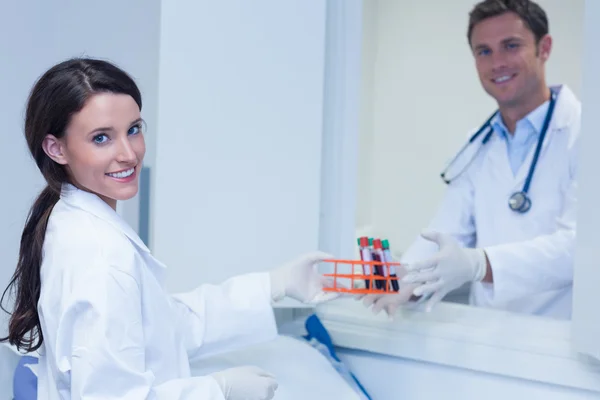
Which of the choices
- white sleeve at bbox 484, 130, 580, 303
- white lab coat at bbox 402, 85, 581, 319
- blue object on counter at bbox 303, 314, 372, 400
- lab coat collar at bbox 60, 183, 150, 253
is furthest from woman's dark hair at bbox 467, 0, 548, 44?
lab coat collar at bbox 60, 183, 150, 253

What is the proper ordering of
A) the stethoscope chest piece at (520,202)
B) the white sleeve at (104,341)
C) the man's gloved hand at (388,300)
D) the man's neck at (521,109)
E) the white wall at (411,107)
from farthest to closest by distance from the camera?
the white wall at (411,107) → the man's neck at (521,109) → the stethoscope chest piece at (520,202) → the man's gloved hand at (388,300) → the white sleeve at (104,341)

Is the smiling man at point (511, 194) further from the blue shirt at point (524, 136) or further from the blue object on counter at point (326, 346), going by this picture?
the blue object on counter at point (326, 346)

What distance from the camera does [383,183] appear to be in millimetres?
3326

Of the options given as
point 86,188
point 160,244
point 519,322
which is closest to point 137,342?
point 86,188

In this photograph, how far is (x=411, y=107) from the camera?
3.22 metres

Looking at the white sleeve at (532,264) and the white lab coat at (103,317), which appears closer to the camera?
the white lab coat at (103,317)

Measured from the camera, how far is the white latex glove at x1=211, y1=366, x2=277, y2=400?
1104mm

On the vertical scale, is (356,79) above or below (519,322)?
above

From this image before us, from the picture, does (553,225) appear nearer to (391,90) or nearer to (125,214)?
(125,214)

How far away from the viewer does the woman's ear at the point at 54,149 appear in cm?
109

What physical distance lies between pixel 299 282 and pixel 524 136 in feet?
3.21

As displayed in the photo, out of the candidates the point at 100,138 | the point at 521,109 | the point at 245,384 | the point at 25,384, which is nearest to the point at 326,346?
the point at 245,384

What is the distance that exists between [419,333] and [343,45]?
67 centimetres

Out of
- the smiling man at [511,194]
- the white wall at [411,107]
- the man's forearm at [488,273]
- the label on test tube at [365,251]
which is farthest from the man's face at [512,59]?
the label on test tube at [365,251]
